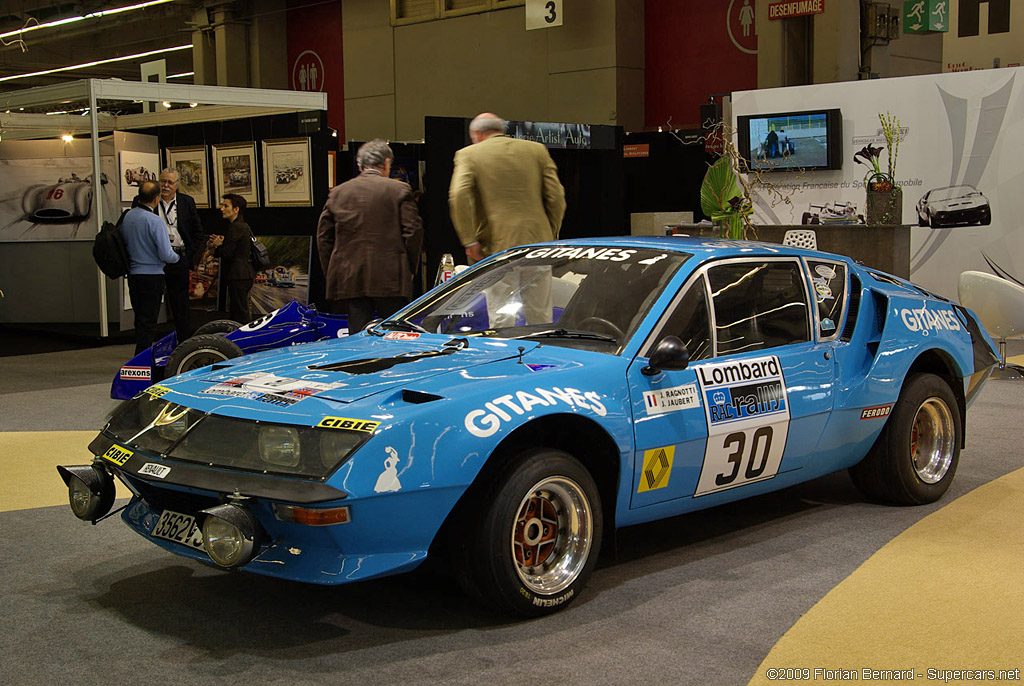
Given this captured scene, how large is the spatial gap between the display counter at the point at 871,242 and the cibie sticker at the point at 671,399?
24.8 feet

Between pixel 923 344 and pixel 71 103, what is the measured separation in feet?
31.3

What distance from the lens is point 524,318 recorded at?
4.54m

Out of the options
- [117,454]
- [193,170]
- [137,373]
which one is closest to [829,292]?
[117,454]

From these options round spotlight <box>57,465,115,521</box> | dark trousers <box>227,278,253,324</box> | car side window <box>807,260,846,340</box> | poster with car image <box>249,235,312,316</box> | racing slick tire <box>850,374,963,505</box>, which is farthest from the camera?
poster with car image <box>249,235,312,316</box>

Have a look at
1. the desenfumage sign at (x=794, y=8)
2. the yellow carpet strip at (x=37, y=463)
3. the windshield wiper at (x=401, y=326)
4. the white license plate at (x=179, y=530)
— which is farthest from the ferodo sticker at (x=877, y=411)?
the desenfumage sign at (x=794, y=8)

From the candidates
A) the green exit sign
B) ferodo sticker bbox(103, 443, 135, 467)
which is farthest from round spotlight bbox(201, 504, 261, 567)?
the green exit sign

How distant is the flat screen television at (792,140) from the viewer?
44.4ft

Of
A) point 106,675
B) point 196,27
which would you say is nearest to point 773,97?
point 106,675

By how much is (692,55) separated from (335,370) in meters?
15.3

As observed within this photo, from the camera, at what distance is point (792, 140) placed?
45.6 feet

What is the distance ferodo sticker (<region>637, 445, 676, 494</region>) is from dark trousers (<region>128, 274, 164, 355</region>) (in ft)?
21.3

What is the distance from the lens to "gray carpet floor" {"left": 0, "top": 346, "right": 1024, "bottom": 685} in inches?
130

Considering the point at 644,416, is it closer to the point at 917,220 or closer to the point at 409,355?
the point at 409,355

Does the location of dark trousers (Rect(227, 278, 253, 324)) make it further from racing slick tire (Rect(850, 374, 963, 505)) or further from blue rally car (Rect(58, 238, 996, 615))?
racing slick tire (Rect(850, 374, 963, 505))
